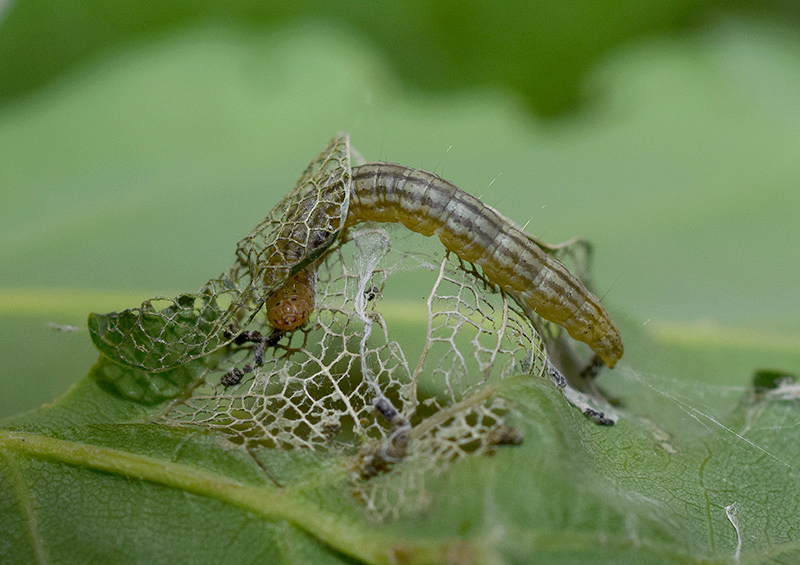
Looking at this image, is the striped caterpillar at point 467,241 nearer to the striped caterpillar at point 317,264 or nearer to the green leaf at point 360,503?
the striped caterpillar at point 317,264

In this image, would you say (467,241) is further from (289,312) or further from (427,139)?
(427,139)

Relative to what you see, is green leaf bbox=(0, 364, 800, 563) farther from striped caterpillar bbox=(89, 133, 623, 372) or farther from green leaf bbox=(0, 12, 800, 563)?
striped caterpillar bbox=(89, 133, 623, 372)

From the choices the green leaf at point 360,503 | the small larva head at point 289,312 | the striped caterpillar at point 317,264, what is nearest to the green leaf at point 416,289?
the green leaf at point 360,503

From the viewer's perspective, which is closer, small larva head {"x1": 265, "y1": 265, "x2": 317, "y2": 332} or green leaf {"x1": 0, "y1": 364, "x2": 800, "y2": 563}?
green leaf {"x1": 0, "y1": 364, "x2": 800, "y2": 563}

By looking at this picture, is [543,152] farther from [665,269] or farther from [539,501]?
[539,501]

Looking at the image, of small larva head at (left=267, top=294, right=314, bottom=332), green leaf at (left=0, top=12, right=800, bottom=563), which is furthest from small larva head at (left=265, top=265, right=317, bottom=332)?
green leaf at (left=0, top=12, right=800, bottom=563)

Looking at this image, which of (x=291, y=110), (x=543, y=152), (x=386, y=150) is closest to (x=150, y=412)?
(x=386, y=150)

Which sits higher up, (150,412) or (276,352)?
(276,352)
